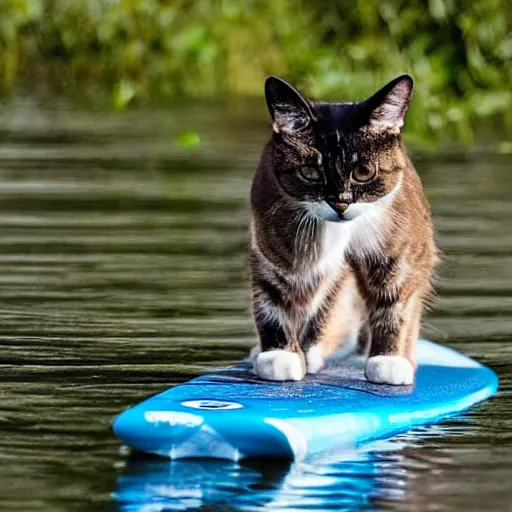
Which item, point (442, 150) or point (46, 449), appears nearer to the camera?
point (46, 449)

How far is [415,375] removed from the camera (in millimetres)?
6141

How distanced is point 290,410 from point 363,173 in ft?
2.58

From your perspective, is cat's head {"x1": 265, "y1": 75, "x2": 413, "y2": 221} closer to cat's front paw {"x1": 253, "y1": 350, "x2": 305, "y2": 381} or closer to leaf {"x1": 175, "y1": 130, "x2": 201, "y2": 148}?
cat's front paw {"x1": 253, "y1": 350, "x2": 305, "y2": 381}

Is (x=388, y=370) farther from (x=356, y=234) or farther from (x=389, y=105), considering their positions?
(x=389, y=105)

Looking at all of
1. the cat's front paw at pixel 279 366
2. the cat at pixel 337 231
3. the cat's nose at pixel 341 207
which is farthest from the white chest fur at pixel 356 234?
the cat's front paw at pixel 279 366

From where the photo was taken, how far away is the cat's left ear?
5750mm

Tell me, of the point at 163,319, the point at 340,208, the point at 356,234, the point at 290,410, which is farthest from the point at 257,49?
the point at 290,410

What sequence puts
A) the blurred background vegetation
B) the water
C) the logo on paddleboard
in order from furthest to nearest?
the blurred background vegetation
the logo on paddleboard
the water

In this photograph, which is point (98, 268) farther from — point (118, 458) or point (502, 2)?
→ point (502, 2)

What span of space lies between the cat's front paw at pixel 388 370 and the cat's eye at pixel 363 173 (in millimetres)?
542

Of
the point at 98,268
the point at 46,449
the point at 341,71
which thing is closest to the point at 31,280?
the point at 98,268

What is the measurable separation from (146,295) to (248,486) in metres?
2.89

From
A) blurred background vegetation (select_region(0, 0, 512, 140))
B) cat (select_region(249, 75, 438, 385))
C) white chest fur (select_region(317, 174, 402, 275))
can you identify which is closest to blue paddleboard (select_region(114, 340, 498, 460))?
cat (select_region(249, 75, 438, 385))

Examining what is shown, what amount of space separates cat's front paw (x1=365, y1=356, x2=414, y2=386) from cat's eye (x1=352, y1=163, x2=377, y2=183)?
542mm
